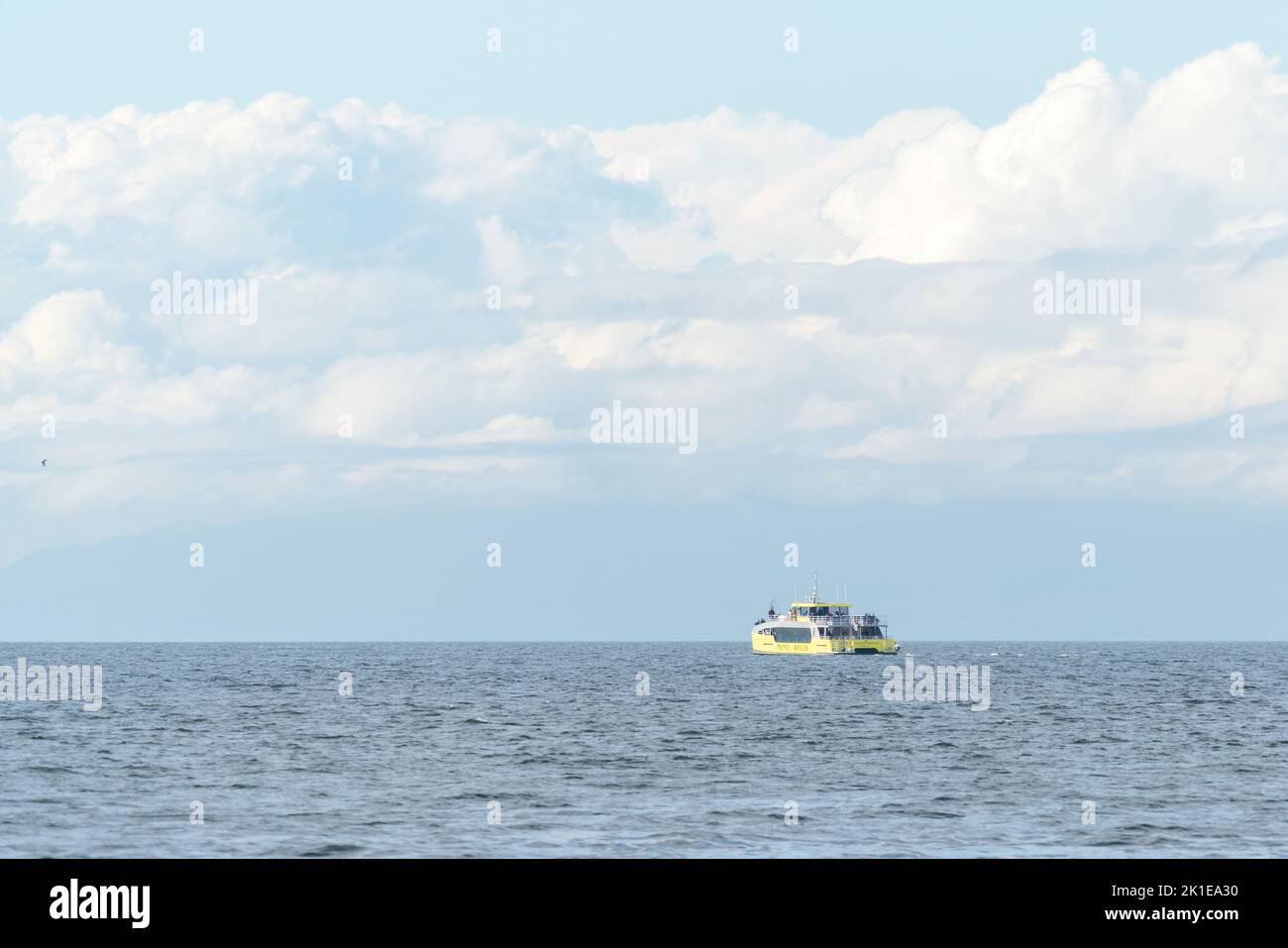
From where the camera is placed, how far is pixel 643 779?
178 feet

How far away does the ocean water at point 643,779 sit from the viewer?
3872cm

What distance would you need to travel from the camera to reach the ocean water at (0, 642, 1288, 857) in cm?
3872

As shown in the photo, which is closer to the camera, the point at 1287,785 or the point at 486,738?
the point at 1287,785

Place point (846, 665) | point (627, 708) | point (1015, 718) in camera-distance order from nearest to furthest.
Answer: point (1015, 718) → point (627, 708) → point (846, 665)
